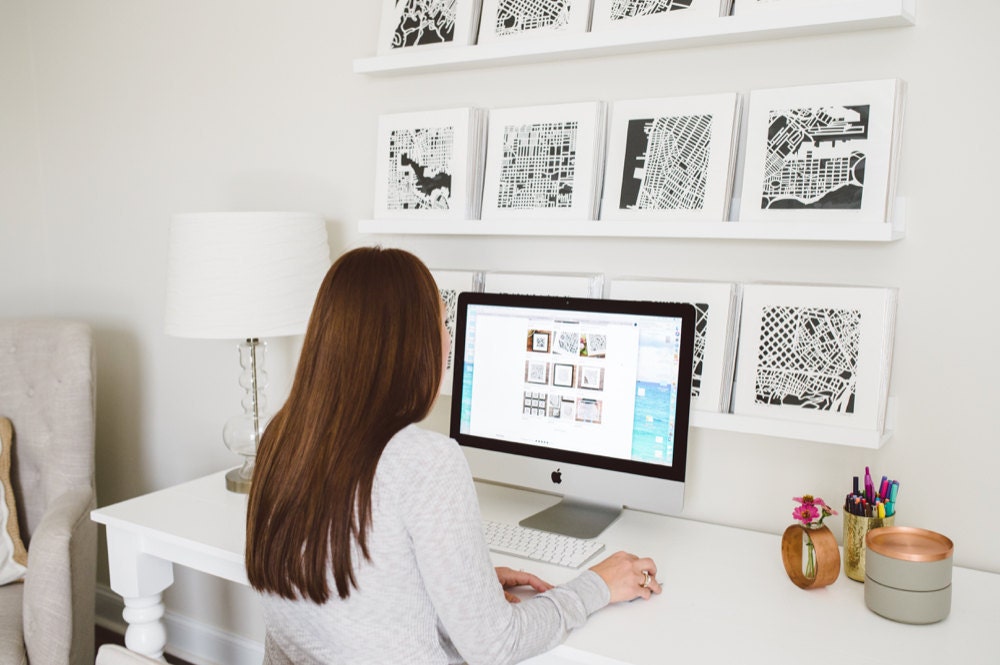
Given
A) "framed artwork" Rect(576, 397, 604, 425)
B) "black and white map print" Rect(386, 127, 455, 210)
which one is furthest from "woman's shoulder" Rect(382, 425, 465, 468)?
"black and white map print" Rect(386, 127, 455, 210)

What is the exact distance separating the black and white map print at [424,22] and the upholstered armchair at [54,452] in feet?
3.87

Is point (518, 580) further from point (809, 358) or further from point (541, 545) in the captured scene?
point (809, 358)

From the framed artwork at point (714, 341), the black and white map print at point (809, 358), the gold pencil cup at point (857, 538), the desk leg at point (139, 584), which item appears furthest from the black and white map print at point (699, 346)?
the desk leg at point (139, 584)

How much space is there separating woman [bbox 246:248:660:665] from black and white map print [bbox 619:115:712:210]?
0.64m

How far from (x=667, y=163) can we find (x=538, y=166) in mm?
287

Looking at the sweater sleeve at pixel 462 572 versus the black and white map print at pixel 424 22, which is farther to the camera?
the black and white map print at pixel 424 22

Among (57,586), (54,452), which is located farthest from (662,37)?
(54,452)

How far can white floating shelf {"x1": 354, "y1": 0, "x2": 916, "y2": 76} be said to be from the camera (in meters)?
1.42

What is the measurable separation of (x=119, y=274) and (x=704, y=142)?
191 centimetres

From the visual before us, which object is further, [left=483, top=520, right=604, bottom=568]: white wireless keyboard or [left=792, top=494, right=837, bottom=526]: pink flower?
[left=483, top=520, right=604, bottom=568]: white wireless keyboard

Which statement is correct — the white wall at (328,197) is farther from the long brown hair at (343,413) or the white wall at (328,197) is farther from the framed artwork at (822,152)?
the long brown hair at (343,413)

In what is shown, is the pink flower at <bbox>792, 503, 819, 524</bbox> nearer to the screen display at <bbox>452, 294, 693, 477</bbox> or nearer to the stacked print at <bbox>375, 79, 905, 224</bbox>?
the screen display at <bbox>452, 294, 693, 477</bbox>

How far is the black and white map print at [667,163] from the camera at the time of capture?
1.61 meters

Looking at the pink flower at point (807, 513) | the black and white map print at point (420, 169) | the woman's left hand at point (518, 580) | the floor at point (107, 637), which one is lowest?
the floor at point (107, 637)
